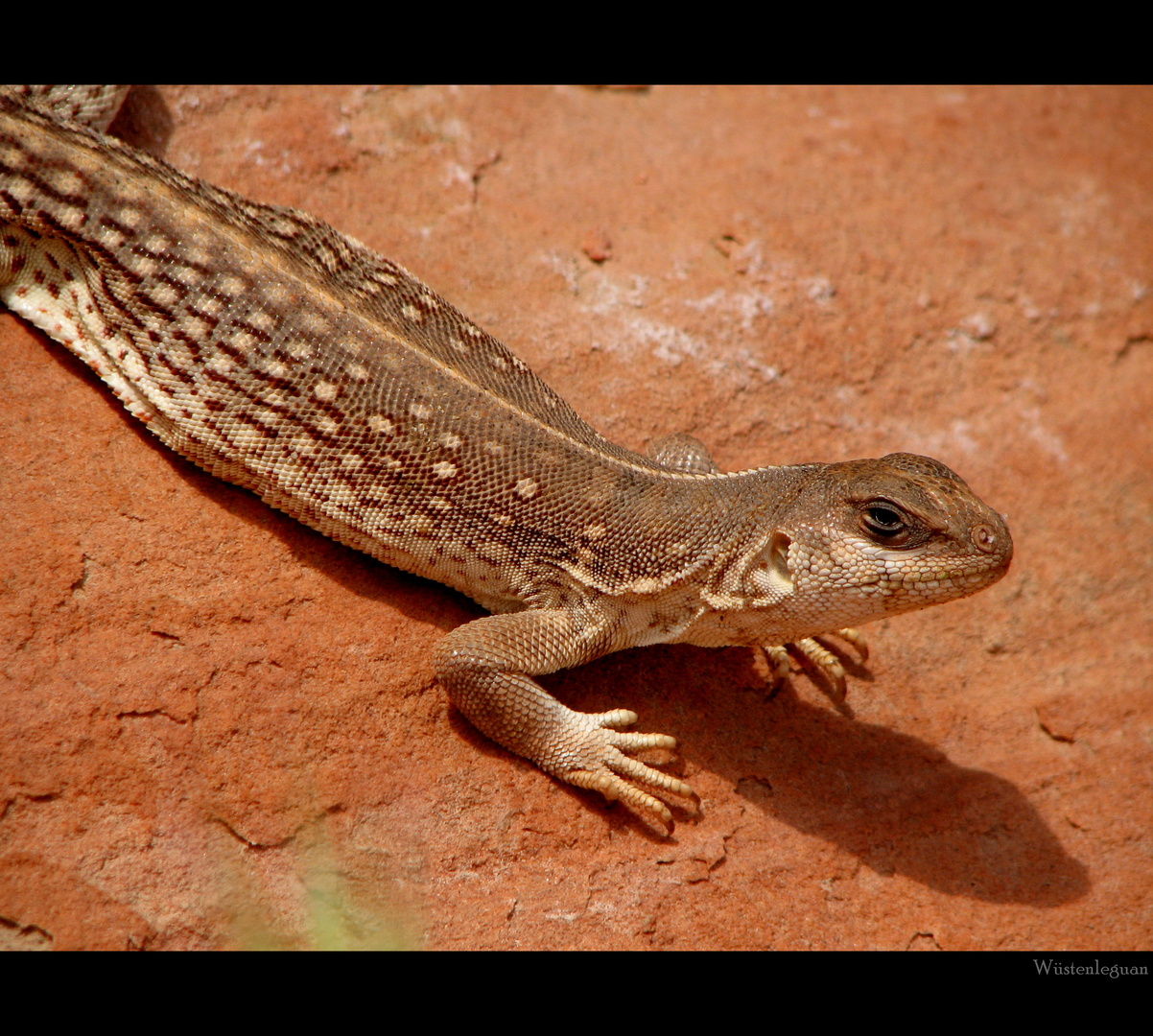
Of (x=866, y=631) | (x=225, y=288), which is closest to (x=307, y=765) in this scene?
(x=225, y=288)

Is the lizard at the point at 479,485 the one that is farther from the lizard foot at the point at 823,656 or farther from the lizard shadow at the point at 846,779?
the lizard foot at the point at 823,656

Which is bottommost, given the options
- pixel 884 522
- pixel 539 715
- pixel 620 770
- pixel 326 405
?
pixel 620 770

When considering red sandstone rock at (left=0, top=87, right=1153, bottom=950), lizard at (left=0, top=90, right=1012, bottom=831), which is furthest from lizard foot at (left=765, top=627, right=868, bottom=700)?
lizard at (left=0, top=90, right=1012, bottom=831)

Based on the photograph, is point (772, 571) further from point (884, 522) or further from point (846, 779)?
point (846, 779)

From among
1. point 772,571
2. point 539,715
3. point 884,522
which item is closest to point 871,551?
point 884,522

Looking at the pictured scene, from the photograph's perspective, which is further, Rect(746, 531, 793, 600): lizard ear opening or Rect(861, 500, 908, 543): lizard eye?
Rect(746, 531, 793, 600): lizard ear opening

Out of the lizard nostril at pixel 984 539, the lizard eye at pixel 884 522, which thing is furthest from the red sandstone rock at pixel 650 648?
the lizard nostril at pixel 984 539

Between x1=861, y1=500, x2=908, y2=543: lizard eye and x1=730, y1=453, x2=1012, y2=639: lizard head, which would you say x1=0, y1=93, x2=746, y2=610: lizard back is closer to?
x1=730, y1=453, x2=1012, y2=639: lizard head

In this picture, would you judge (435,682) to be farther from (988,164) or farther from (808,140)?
(988,164)
